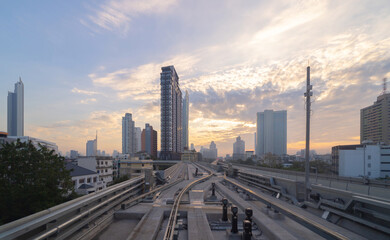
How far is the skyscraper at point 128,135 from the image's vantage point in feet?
587

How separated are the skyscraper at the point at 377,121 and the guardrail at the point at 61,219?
11984 centimetres

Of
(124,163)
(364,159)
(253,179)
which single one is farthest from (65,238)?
(124,163)

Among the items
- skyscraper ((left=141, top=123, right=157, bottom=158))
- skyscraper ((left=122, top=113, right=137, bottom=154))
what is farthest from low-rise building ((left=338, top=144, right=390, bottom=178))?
skyscraper ((left=122, top=113, right=137, bottom=154))

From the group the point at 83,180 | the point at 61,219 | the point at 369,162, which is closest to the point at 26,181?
the point at 61,219

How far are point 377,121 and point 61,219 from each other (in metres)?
132

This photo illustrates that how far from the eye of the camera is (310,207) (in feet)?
29.4

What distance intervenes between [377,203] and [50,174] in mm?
14273

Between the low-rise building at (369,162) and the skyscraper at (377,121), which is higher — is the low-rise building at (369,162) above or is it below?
below

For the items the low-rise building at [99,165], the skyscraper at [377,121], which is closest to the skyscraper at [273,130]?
the skyscraper at [377,121]

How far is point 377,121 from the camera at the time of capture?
91.7 metres

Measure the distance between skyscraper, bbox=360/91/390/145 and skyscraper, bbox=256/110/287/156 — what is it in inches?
2139

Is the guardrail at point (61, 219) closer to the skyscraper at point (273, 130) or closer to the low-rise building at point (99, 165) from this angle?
the low-rise building at point (99, 165)

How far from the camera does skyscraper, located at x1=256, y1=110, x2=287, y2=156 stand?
15150 centimetres

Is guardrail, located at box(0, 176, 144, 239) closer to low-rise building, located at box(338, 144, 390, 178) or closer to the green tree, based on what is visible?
the green tree
